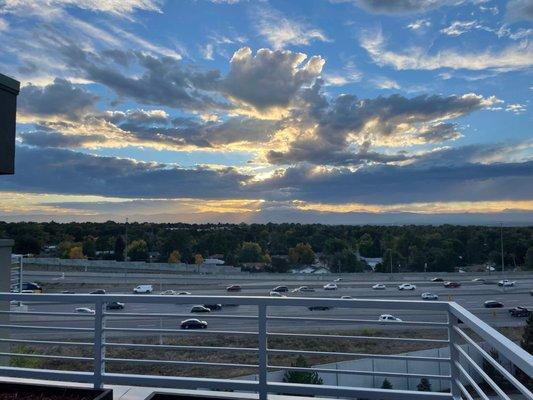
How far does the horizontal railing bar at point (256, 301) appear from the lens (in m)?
3.50

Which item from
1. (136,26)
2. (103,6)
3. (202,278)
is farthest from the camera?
(202,278)

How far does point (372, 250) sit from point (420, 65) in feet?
175

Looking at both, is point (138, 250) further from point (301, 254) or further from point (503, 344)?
point (503, 344)

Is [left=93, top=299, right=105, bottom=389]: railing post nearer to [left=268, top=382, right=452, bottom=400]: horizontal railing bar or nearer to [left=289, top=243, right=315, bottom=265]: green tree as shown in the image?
[left=268, top=382, right=452, bottom=400]: horizontal railing bar

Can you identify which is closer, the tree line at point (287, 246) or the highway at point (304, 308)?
the highway at point (304, 308)

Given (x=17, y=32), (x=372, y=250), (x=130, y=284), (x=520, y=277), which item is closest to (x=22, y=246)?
(x=130, y=284)

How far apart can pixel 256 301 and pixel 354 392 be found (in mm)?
975

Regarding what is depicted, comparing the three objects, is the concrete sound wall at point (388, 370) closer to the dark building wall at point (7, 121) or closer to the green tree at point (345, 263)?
the dark building wall at point (7, 121)

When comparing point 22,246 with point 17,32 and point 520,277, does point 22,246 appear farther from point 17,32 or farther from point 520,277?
point 520,277

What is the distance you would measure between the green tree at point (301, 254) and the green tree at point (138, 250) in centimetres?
1886

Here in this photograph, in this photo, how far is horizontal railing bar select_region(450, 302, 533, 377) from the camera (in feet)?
5.94

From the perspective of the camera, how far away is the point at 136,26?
1267 cm

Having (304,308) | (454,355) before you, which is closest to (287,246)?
(304,308)

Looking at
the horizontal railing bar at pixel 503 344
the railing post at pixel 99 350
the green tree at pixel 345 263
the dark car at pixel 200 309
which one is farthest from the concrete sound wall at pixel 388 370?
the green tree at pixel 345 263
